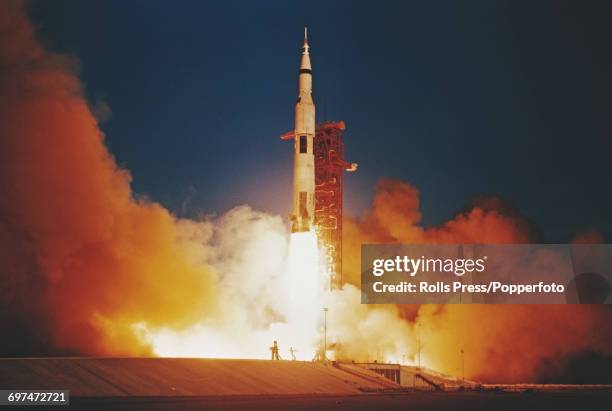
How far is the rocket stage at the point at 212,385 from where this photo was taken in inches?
1556

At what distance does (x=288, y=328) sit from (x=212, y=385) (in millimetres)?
21070

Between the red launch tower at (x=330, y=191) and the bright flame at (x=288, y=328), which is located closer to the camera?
the bright flame at (x=288, y=328)

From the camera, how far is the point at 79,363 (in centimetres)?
4462

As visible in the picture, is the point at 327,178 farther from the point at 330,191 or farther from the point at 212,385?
the point at 212,385

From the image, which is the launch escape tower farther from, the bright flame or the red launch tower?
the bright flame

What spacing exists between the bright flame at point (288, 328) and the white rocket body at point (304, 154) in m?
1.45

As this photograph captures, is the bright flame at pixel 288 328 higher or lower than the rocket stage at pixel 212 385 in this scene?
higher

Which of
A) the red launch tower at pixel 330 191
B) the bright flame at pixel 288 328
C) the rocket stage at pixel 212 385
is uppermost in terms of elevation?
the red launch tower at pixel 330 191

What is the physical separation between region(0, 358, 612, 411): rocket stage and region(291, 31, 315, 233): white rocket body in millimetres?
11888

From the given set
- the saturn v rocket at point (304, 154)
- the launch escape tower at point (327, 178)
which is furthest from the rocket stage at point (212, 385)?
the launch escape tower at point (327, 178)

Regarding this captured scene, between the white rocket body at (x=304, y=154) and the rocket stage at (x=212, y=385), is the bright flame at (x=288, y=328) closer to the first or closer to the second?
the white rocket body at (x=304, y=154)

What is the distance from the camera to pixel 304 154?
66.1 m

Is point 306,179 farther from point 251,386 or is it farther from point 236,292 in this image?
point 251,386

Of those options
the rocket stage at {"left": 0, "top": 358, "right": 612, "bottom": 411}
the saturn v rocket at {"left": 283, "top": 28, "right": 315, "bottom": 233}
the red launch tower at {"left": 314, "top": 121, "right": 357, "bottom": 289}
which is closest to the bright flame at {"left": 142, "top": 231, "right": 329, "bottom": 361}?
the saturn v rocket at {"left": 283, "top": 28, "right": 315, "bottom": 233}
